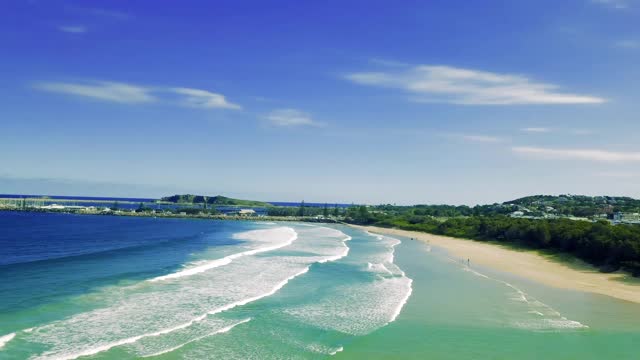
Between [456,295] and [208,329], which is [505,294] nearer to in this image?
[456,295]

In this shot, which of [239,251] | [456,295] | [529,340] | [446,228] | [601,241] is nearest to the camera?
[529,340]

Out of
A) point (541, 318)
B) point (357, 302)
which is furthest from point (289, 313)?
point (541, 318)

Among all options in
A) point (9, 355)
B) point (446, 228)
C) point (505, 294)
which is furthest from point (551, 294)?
point (446, 228)

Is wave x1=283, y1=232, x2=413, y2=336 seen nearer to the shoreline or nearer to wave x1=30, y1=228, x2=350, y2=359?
wave x1=30, y1=228, x2=350, y2=359

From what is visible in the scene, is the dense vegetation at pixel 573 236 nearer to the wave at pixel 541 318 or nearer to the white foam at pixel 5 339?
the wave at pixel 541 318

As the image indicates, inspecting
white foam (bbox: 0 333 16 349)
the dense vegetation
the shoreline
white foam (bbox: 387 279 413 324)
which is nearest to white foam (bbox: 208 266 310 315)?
white foam (bbox: 387 279 413 324)

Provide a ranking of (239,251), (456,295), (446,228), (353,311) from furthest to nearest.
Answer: (446,228) < (239,251) < (456,295) < (353,311)

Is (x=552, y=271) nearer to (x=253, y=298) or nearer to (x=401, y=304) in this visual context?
(x=401, y=304)

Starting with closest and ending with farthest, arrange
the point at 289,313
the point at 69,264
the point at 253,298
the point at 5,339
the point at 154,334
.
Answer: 1. the point at 5,339
2. the point at 154,334
3. the point at 289,313
4. the point at 253,298
5. the point at 69,264
